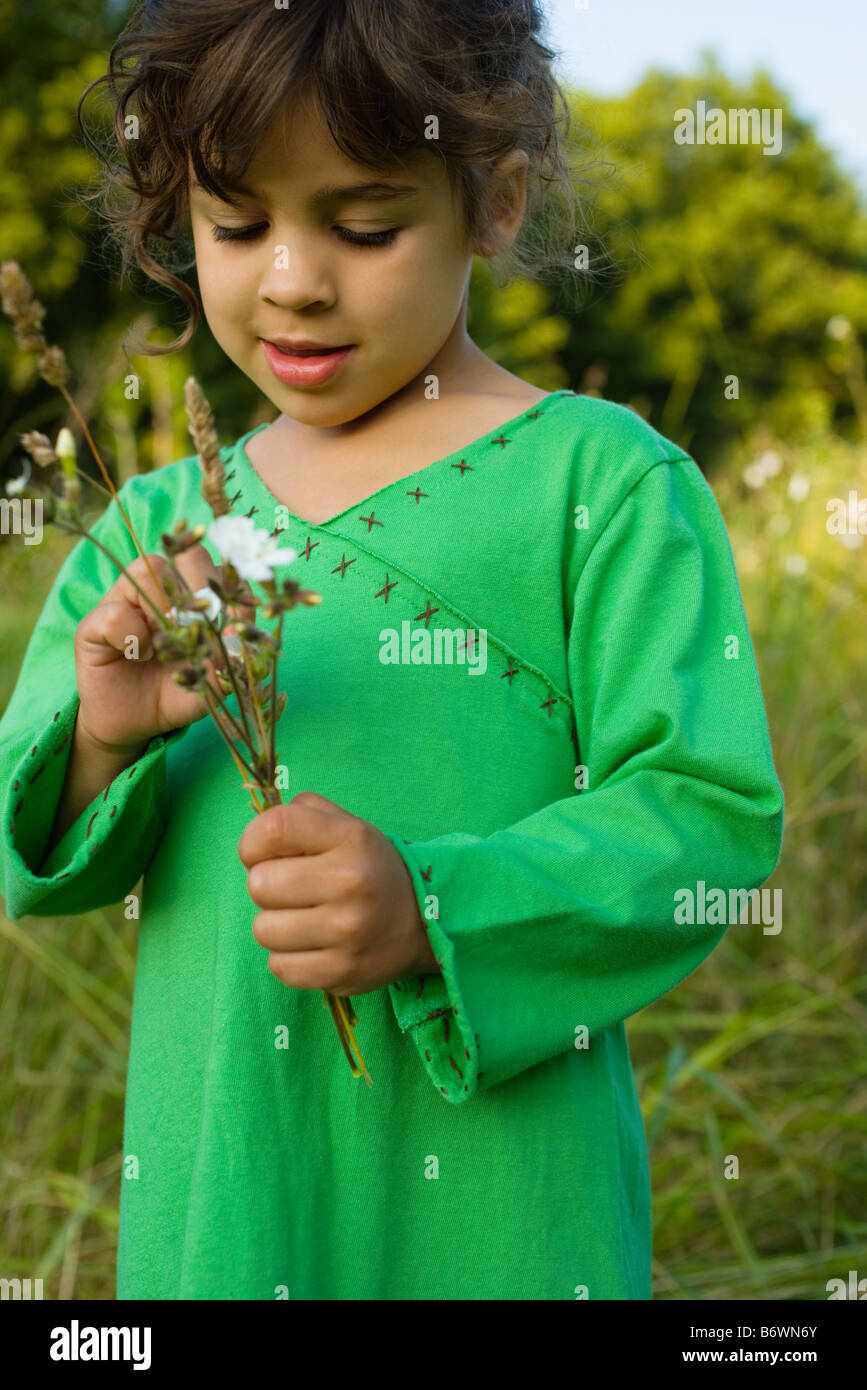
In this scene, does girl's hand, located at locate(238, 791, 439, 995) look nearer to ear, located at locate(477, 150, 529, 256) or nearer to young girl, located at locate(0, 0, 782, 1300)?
young girl, located at locate(0, 0, 782, 1300)

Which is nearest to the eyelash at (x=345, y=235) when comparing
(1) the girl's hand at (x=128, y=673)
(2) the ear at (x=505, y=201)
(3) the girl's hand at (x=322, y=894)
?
(2) the ear at (x=505, y=201)

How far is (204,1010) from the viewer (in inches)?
53.9

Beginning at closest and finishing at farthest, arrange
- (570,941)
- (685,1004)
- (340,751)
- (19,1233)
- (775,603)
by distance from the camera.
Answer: (570,941)
(340,751)
(19,1233)
(685,1004)
(775,603)

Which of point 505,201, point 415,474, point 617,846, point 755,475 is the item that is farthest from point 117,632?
point 755,475

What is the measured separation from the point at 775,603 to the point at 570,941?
104 inches

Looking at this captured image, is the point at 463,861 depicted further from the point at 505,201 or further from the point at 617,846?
the point at 505,201

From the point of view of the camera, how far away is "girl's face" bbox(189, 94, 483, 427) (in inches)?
50.1

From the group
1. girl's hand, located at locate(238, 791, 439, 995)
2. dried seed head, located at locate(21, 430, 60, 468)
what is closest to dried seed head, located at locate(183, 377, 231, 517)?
dried seed head, located at locate(21, 430, 60, 468)

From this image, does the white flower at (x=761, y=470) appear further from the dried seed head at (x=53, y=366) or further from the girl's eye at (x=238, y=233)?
the dried seed head at (x=53, y=366)

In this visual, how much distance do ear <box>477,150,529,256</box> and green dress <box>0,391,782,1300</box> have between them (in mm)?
181

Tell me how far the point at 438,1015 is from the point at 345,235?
0.73 metres
